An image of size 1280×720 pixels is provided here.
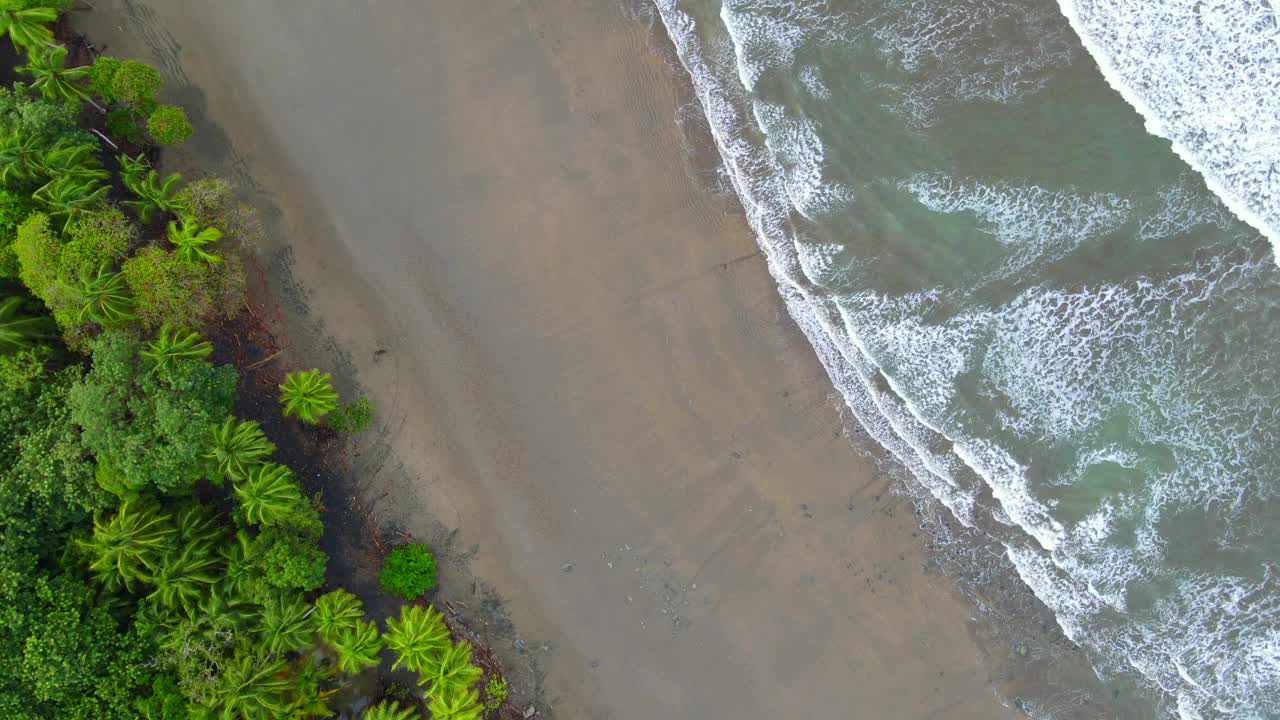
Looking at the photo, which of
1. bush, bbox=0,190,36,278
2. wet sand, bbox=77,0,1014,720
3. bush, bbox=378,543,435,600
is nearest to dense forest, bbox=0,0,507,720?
bush, bbox=0,190,36,278

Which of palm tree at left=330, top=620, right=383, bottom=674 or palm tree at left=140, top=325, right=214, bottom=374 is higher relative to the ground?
palm tree at left=140, top=325, right=214, bottom=374

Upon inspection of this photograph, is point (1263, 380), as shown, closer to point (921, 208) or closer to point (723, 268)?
point (921, 208)

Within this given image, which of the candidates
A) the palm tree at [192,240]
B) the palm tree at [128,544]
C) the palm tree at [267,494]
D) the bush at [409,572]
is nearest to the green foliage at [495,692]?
the bush at [409,572]

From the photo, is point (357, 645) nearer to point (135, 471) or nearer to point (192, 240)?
point (135, 471)

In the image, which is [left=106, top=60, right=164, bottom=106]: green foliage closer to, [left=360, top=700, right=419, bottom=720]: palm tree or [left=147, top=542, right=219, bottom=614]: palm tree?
[left=147, top=542, right=219, bottom=614]: palm tree

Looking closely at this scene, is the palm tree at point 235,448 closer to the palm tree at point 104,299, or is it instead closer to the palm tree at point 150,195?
the palm tree at point 104,299

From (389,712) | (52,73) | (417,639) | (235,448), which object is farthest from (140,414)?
(389,712)
